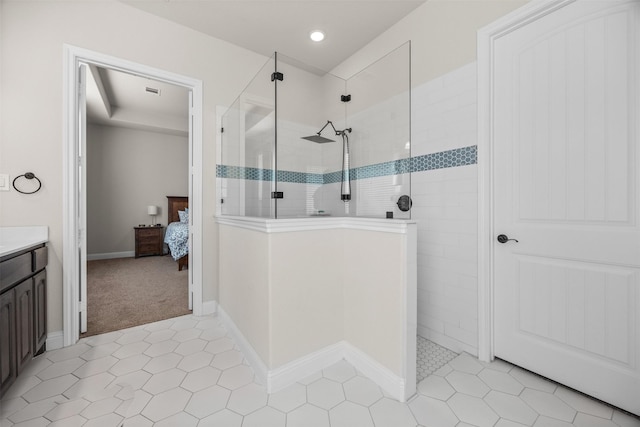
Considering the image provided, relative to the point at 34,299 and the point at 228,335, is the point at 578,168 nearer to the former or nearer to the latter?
the point at 228,335

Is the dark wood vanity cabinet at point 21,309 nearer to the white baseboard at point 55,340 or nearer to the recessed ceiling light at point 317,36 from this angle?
the white baseboard at point 55,340

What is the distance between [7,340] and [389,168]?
2.31 meters

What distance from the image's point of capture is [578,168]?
58.0 inches

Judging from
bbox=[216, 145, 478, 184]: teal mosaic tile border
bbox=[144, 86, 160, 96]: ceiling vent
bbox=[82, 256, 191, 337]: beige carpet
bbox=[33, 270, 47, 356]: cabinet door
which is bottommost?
bbox=[82, 256, 191, 337]: beige carpet

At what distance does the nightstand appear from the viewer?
5.43m

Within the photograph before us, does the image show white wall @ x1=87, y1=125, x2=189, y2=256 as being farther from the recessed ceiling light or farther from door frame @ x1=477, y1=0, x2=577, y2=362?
door frame @ x1=477, y1=0, x2=577, y2=362

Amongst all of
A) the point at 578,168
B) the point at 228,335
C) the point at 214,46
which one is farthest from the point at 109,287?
the point at 578,168

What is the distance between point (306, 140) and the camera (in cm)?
219

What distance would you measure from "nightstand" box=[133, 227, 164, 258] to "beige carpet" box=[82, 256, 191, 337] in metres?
0.47

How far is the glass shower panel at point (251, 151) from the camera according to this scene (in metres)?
1.91

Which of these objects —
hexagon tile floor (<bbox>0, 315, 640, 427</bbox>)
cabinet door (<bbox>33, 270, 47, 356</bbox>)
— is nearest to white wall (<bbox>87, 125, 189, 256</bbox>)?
cabinet door (<bbox>33, 270, 47, 356</bbox>)

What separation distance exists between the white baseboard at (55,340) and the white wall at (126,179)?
4064 mm

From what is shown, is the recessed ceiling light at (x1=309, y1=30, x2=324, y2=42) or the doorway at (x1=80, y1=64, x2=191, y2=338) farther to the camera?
the doorway at (x1=80, y1=64, x2=191, y2=338)

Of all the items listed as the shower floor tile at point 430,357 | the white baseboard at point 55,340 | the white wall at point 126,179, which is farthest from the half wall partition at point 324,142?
the white wall at point 126,179
